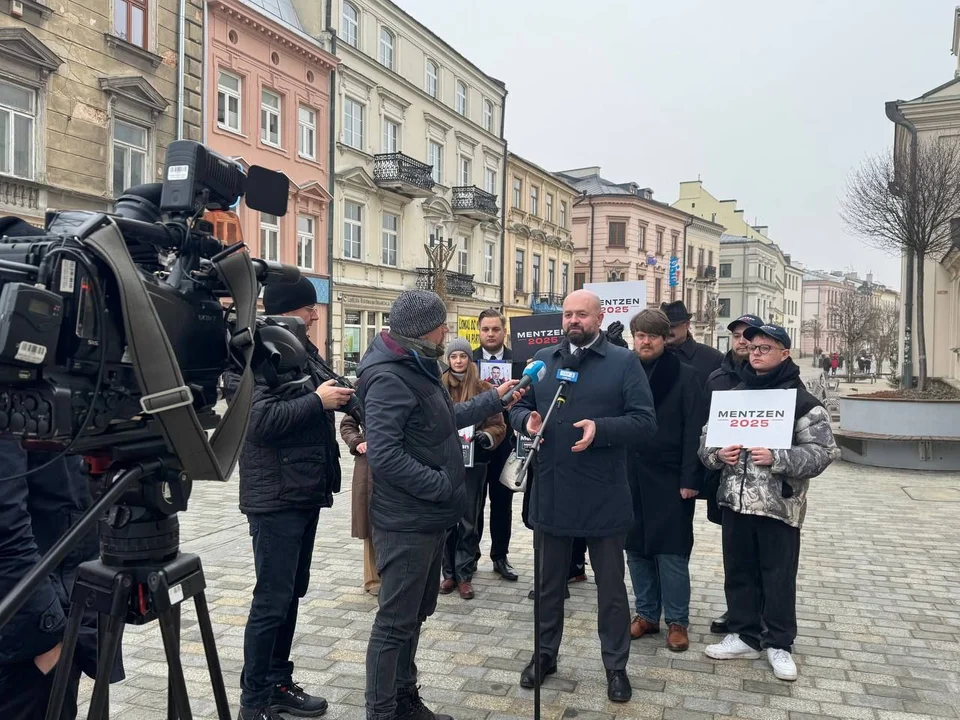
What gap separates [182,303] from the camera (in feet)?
6.11

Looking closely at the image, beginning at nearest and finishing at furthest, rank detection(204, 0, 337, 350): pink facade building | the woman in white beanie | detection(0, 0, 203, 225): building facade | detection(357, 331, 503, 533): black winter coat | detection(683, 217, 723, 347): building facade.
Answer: detection(357, 331, 503, 533): black winter coat
the woman in white beanie
detection(0, 0, 203, 225): building facade
detection(204, 0, 337, 350): pink facade building
detection(683, 217, 723, 347): building facade

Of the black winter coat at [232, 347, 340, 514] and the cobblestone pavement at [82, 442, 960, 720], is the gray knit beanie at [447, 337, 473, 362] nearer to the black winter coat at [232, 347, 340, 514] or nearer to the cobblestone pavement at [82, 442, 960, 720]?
the cobblestone pavement at [82, 442, 960, 720]

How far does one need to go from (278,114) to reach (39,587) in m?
21.4

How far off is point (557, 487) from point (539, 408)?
0.49 m

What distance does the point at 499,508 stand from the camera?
592 centimetres

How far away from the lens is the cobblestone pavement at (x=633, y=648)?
3.68 m

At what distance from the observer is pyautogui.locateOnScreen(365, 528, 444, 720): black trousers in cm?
318

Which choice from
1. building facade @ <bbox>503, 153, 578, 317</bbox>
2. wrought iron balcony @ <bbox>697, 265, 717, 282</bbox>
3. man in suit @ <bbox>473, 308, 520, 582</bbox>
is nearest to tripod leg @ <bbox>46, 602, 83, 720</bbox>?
man in suit @ <bbox>473, 308, 520, 582</bbox>

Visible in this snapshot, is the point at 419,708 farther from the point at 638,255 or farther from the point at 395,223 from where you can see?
the point at 638,255

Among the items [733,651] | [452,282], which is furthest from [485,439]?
[452,282]

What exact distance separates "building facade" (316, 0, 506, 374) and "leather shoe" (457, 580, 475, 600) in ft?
52.9

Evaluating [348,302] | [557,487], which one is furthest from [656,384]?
[348,302]

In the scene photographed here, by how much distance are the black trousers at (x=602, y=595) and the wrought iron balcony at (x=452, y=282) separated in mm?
23316

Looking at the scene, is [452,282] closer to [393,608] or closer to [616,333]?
[616,333]
